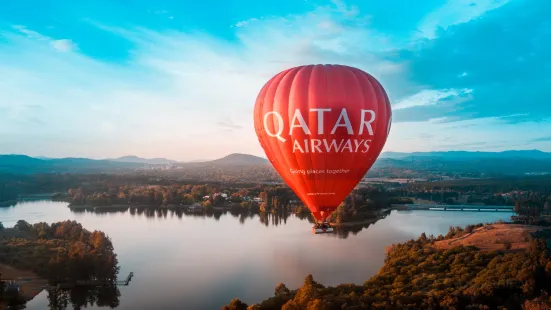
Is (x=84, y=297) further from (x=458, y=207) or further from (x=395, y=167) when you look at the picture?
(x=395, y=167)

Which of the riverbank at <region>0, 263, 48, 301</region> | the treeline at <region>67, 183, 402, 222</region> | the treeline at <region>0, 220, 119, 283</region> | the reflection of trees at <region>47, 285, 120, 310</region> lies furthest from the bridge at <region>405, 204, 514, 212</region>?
the riverbank at <region>0, 263, 48, 301</region>

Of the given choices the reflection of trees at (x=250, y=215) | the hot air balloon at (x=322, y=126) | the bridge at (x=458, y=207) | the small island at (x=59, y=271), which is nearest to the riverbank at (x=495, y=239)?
the reflection of trees at (x=250, y=215)

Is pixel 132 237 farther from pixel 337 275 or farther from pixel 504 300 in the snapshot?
pixel 504 300

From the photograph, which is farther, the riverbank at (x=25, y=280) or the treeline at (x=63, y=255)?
the treeline at (x=63, y=255)

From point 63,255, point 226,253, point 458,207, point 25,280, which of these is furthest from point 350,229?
point 25,280

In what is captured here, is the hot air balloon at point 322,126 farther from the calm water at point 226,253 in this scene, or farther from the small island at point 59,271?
the small island at point 59,271

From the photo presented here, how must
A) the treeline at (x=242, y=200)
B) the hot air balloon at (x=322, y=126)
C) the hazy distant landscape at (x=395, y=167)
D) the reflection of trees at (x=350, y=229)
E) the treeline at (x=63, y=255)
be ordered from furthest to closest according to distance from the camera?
the hazy distant landscape at (x=395, y=167), the treeline at (x=242, y=200), the reflection of trees at (x=350, y=229), the treeline at (x=63, y=255), the hot air balloon at (x=322, y=126)

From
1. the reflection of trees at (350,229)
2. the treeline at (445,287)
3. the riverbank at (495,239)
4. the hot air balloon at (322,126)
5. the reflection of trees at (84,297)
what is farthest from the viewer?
the reflection of trees at (350,229)
